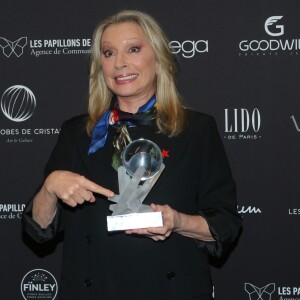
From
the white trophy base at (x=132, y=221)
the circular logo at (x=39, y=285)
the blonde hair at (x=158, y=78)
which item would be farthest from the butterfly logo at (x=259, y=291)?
the white trophy base at (x=132, y=221)

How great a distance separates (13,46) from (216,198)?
1.53m

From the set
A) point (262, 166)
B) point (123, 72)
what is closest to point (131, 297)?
point (123, 72)

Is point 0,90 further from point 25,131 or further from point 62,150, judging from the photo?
point 62,150

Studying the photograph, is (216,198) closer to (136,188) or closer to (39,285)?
(136,188)

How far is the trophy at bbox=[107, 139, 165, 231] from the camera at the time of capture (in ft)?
5.04

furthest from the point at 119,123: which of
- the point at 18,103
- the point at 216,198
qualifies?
the point at 18,103

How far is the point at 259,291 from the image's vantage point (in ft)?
9.31

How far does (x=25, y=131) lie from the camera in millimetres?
2914

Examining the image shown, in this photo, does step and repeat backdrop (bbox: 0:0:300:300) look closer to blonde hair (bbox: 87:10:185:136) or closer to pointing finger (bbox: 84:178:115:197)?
blonde hair (bbox: 87:10:185:136)

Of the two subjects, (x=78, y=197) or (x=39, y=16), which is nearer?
(x=78, y=197)

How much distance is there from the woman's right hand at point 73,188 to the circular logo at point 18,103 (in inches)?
51.6

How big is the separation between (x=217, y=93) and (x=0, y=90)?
1102 mm

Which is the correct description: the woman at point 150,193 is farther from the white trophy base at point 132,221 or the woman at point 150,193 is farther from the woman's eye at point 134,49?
the white trophy base at point 132,221

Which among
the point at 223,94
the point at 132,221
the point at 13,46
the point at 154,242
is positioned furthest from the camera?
the point at 13,46
